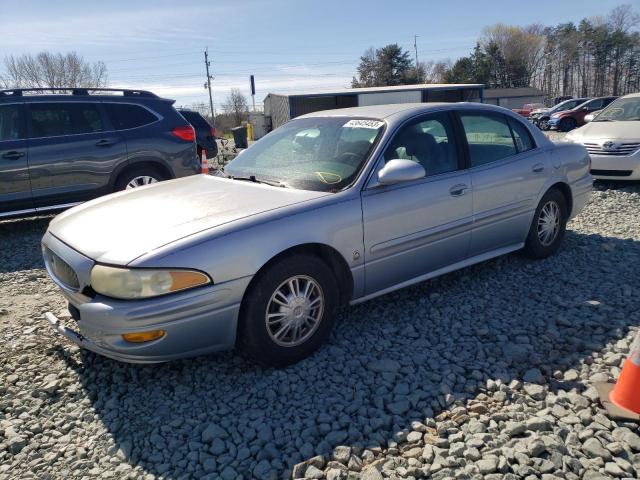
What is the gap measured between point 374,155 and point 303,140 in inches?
30.0

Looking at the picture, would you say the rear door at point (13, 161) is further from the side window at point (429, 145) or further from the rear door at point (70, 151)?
the side window at point (429, 145)

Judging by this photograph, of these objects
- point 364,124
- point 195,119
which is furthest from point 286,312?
point 195,119

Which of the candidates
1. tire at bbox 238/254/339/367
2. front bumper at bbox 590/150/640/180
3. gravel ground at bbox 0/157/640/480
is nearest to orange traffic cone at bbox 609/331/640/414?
gravel ground at bbox 0/157/640/480

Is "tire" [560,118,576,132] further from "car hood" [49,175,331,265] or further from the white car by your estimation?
"car hood" [49,175,331,265]

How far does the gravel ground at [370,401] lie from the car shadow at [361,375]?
0.01m

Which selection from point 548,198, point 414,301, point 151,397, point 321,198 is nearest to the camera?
→ point 151,397

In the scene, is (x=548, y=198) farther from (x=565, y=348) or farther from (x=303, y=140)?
(x=303, y=140)

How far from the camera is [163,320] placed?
2697mm

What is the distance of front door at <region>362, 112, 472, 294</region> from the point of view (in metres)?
3.51

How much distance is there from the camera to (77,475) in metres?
2.39

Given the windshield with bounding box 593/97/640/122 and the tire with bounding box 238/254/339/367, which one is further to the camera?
the windshield with bounding box 593/97/640/122

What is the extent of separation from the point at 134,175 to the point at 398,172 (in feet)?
15.8

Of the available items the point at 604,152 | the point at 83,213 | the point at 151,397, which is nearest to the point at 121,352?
the point at 151,397

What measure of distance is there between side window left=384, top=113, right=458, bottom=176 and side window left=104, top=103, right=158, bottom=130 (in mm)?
4628
